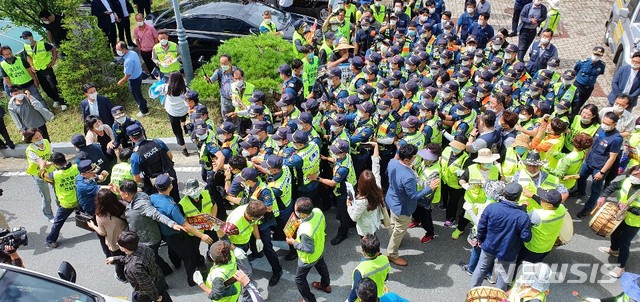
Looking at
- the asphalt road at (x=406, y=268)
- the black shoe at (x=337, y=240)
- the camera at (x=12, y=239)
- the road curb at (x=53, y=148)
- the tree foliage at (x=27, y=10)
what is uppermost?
the tree foliage at (x=27, y=10)

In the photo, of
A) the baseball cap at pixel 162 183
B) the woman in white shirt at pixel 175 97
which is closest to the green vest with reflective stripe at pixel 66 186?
the baseball cap at pixel 162 183

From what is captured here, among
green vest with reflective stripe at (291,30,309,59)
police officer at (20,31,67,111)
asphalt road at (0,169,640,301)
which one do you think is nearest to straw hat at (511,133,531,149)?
asphalt road at (0,169,640,301)

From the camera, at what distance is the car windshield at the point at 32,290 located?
4.41m

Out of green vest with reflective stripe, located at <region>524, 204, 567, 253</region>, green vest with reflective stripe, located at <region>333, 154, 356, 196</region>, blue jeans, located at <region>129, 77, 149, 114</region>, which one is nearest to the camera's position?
green vest with reflective stripe, located at <region>524, 204, 567, 253</region>

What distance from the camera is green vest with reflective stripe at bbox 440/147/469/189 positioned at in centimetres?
661

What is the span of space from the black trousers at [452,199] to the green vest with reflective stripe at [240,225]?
2924mm

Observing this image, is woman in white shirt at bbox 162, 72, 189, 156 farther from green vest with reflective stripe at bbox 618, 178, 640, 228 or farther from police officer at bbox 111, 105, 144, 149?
green vest with reflective stripe at bbox 618, 178, 640, 228

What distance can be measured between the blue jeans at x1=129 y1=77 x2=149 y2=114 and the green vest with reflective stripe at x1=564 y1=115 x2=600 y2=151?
790 cm

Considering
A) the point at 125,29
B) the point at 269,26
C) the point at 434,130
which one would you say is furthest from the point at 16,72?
the point at 434,130

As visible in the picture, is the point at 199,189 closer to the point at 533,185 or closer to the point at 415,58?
the point at 533,185

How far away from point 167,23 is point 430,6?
625 centimetres

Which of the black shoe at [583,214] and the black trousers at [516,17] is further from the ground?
the black trousers at [516,17]

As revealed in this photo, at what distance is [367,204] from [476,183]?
135 centimetres

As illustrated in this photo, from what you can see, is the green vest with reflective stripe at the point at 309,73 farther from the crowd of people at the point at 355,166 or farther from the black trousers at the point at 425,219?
the black trousers at the point at 425,219
